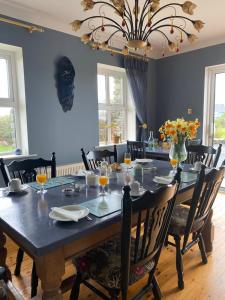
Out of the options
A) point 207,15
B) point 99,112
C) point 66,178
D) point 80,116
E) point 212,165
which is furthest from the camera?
point 99,112

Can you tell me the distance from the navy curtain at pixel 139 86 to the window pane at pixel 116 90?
0.28 meters

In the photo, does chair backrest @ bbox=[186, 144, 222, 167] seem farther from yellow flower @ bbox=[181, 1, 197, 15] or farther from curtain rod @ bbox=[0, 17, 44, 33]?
curtain rod @ bbox=[0, 17, 44, 33]

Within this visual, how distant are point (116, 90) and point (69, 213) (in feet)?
11.0

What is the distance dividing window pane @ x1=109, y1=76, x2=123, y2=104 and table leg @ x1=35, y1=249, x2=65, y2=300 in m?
3.40

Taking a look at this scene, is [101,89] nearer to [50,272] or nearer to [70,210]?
[70,210]

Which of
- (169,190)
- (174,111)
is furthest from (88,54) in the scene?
(169,190)

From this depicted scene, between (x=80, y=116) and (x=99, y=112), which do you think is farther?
(x=99, y=112)

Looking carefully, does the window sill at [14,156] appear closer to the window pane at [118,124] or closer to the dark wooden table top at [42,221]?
the dark wooden table top at [42,221]

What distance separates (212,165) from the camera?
280cm

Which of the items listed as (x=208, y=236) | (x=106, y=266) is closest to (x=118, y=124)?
(x=208, y=236)

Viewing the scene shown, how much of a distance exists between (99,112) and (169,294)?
2948 mm

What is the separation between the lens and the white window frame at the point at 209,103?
402 cm

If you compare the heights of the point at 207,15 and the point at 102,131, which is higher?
the point at 207,15

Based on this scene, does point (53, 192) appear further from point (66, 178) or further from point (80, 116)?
point (80, 116)
